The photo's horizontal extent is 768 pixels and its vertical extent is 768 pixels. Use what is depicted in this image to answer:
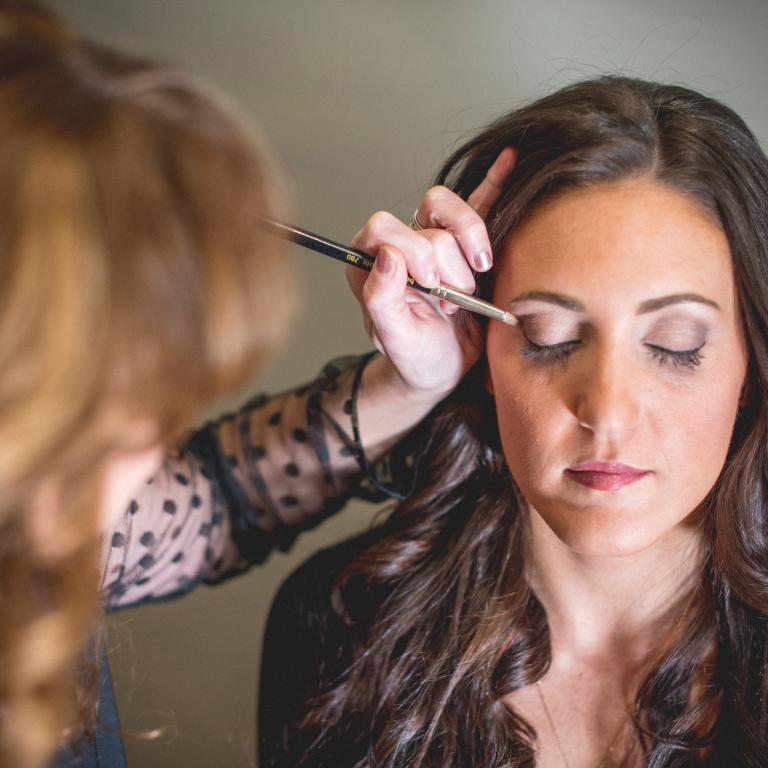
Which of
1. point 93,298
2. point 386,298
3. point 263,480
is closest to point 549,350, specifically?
point 386,298

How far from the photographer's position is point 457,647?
3.51 feet

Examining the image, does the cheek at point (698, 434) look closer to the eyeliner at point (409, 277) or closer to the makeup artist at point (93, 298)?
the eyeliner at point (409, 277)

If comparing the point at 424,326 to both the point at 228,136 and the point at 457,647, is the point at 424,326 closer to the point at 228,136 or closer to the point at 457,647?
the point at 457,647

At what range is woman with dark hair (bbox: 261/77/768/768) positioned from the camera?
2.89ft

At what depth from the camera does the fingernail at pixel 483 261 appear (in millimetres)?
955

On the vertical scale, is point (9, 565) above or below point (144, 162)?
below

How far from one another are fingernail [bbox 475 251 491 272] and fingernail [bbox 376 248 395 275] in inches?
3.6

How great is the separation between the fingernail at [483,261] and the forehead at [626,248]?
1.4 inches

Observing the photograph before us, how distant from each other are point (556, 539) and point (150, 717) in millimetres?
1001

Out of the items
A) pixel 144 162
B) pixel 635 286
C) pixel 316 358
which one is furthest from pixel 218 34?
pixel 144 162

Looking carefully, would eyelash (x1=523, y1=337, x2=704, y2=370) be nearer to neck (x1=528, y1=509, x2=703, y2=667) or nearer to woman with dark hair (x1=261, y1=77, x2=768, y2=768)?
woman with dark hair (x1=261, y1=77, x2=768, y2=768)

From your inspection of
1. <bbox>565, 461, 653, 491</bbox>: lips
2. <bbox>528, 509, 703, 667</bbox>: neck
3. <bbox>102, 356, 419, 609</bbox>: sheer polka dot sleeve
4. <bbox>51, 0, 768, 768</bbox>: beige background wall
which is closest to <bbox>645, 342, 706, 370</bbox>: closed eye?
<bbox>565, 461, 653, 491</bbox>: lips

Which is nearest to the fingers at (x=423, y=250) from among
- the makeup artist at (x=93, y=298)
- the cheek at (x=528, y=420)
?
the cheek at (x=528, y=420)

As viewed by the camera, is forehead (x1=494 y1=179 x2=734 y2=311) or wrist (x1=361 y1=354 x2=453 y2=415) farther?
wrist (x1=361 y1=354 x2=453 y2=415)
